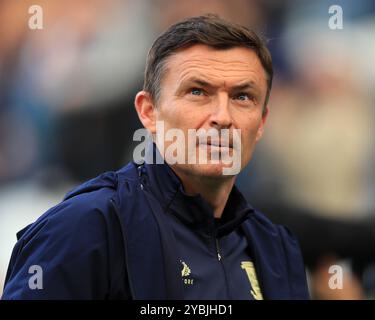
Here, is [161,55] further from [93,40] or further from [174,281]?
[93,40]

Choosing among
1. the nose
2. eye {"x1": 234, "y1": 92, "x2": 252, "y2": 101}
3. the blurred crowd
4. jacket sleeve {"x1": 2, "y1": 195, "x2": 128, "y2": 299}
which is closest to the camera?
jacket sleeve {"x1": 2, "y1": 195, "x2": 128, "y2": 299}

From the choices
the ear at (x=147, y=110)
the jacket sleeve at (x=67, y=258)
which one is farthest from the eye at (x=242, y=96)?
the jacket sleeve at (x=67, y=258)

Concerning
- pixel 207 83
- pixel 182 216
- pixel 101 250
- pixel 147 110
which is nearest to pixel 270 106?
pixel 147 110

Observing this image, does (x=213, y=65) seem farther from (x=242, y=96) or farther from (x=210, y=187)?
(x=210, y=187)

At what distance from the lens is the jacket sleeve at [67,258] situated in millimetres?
1375

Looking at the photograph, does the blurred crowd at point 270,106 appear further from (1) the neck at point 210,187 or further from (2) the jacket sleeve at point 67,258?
(2) the jacket sleeve at point 67,258

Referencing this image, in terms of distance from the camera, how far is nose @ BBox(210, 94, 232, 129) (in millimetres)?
1633

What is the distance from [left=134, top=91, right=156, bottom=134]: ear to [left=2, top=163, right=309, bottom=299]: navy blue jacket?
302 millimetres

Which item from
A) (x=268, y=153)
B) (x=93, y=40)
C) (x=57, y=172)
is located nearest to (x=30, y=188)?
(x=57, y=172)

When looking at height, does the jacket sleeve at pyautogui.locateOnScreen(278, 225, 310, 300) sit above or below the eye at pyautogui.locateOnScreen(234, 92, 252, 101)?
below

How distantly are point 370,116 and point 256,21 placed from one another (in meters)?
0.76

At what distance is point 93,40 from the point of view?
3160 mm

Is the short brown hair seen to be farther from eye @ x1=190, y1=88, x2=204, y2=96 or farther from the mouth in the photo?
the mouth

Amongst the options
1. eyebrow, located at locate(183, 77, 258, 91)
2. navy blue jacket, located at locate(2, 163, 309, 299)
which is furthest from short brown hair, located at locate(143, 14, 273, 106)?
navy blue jacket, located at locate(2, 163, 309, 299)
